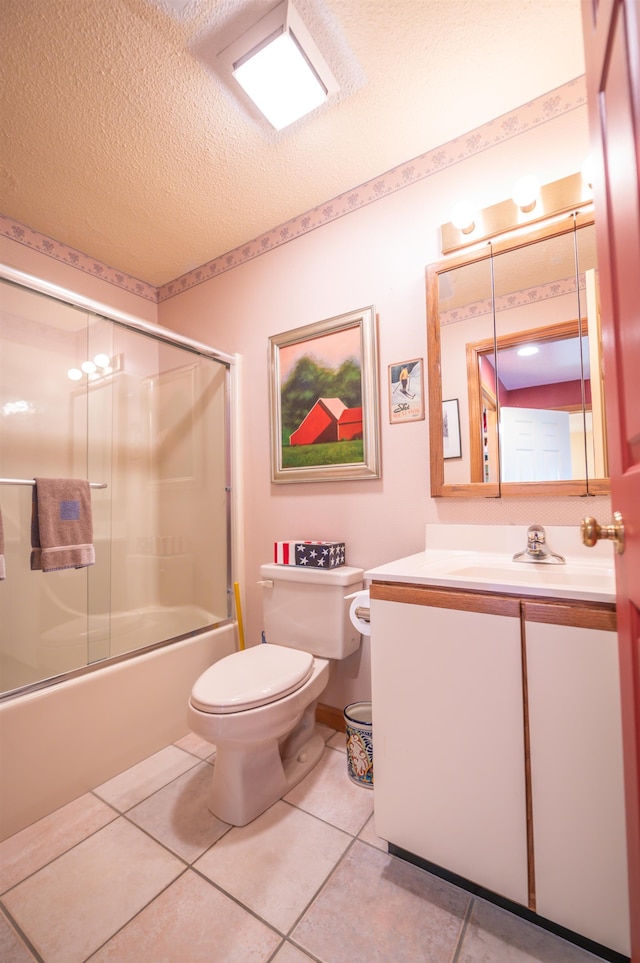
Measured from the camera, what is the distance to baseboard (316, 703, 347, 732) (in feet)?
5.91

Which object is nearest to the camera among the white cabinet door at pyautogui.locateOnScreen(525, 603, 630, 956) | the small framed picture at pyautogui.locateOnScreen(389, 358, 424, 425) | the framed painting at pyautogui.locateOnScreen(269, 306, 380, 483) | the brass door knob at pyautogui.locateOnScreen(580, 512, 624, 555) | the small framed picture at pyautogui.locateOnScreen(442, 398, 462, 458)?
the brass door knob at pyautogui.locateOnScreen(580, 512, 624, 555)

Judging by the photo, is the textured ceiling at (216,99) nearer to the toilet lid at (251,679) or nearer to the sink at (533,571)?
the sink at (533,571)

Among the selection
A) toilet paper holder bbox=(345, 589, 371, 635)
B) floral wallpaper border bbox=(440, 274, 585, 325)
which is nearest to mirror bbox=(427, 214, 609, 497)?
floral wallpaper border bbox=(440, 274, 585, 325)

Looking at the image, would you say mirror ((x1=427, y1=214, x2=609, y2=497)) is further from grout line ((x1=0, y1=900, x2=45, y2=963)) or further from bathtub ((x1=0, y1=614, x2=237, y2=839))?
grout line ((x1=0, y1=900, x2=45, y2=963))

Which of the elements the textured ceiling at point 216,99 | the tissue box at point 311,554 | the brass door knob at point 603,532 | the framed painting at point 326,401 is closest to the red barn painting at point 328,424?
the framed painting at point 326,401

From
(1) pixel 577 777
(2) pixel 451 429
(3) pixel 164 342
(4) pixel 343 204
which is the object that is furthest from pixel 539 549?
(3) pixel 164 342

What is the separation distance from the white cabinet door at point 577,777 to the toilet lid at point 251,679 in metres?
0.73

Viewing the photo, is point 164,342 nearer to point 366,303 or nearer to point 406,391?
point 366,303

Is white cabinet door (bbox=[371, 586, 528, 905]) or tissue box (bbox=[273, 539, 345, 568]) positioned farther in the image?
tissue box (bbox=[273, 539, 345, 568])

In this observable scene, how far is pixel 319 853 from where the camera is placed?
1.18 meters

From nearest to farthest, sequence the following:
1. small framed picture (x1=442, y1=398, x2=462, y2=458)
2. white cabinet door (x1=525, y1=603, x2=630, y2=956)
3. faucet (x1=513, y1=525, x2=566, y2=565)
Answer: white cabinet door (x1=525, y1=603, x2=630, y2=956)
faucet (x1=513, y1=525, x2=566, y2=565)
small framed picture (x1=442, y1=398, x2=462, y2=458)

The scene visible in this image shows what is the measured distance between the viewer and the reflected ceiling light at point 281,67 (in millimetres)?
1182

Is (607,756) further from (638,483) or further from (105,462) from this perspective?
(105,462)

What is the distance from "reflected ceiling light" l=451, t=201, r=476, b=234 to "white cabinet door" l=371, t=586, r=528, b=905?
131 centimetres
